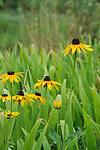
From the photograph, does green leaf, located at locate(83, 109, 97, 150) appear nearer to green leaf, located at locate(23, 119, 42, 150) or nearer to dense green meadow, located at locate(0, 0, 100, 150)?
dense green meadow, located at locate(0, 0, 100, 150)

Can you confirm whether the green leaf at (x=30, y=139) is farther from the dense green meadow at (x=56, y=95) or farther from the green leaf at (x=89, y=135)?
the green leaf at (x=89, y=135)

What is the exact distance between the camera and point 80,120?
4.09ft

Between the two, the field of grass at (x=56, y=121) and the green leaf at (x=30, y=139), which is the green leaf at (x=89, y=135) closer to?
the field of grass at (x=56, y=121)

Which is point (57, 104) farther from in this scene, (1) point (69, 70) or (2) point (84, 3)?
(2) point (84, 3)

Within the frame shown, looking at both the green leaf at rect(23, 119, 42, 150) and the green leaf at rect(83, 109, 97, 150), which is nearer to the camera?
the green leaf at rect(23, 119, 42, 150)

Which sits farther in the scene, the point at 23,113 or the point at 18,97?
the point at 23,113

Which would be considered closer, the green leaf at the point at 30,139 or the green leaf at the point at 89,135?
the green leaf at the point at 30,139

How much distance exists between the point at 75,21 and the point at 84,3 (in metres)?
0.46

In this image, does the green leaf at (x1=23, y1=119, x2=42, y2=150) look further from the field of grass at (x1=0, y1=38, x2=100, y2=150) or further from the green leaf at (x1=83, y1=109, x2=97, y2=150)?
the green leaf at (x1=83, y1=109, x2=97, y2=150)

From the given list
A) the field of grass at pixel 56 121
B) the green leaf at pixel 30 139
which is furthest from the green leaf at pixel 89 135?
the green leaf at pixel 30 139

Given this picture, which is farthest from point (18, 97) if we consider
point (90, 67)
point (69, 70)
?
point (90, 67)

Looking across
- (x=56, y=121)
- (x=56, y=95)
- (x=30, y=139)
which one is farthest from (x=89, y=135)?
(x=56, y=95)

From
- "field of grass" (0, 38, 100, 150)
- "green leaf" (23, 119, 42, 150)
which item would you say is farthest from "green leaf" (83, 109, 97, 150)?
"green leaf" (23, 119, 42, 150)

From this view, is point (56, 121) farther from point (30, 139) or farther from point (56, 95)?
point (56, 95)
